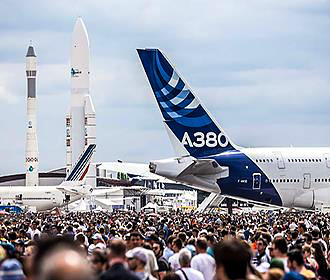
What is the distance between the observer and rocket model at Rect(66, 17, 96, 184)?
9450cm

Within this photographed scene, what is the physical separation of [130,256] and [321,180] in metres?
32.8

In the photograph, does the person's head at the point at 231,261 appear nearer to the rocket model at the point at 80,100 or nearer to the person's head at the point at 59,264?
the person's head at the point at 59,264

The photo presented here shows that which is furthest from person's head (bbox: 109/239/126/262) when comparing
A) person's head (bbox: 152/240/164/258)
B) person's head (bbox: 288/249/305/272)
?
person's head (bbox: 152/240/164/258)

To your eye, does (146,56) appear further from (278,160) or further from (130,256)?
(130,256)

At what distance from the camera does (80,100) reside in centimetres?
9606

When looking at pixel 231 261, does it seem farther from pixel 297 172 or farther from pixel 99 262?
pixel 297 172

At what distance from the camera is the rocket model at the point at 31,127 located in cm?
9956

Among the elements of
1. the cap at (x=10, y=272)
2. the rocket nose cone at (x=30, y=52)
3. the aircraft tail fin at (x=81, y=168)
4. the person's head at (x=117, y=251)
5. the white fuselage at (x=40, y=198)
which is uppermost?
the rocket nose cone at (x=30, y=52)

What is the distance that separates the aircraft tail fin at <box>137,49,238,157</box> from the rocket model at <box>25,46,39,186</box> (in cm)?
6063

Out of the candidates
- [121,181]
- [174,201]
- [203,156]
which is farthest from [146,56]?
[121,181]

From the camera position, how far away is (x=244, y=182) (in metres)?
39.5

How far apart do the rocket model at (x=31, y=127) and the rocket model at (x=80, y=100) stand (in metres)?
4.20

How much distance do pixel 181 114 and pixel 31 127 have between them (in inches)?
2439

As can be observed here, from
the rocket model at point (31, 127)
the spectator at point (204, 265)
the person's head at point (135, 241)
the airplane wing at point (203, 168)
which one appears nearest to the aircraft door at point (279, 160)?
the airplane wing at point (203, 168)
